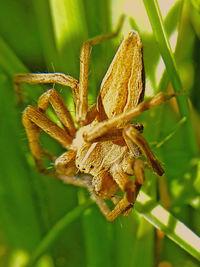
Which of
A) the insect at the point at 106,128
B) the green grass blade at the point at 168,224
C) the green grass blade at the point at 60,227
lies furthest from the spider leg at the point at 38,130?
the green grass blade at the point at 168,224

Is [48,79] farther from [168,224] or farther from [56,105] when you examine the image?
[168,224]

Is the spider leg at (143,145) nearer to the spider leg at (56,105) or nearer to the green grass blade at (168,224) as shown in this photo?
the green grass blade at (168,224)

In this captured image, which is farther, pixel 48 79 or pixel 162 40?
pixel 48 79

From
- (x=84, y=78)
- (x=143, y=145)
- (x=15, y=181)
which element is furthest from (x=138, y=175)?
(x=15, y=181)

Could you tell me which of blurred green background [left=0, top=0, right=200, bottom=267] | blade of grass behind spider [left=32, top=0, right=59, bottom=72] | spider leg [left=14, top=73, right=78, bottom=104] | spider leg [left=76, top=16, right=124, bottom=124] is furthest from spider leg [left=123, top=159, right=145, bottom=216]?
blade of grass behind spider [left=32, top=0, right=59, bottom=72]

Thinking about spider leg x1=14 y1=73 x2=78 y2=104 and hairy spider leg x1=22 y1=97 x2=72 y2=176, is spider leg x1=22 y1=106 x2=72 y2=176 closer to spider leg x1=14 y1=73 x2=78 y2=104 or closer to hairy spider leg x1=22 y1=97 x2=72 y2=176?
hairy spider leg x1=22 y1=97 x2=72 y2=176

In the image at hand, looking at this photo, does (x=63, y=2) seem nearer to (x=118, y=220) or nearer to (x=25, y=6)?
(x=25, y=6)

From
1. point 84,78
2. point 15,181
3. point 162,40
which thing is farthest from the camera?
point 15,181
